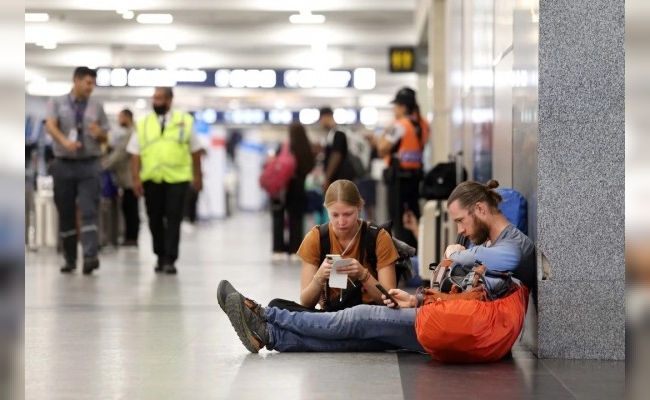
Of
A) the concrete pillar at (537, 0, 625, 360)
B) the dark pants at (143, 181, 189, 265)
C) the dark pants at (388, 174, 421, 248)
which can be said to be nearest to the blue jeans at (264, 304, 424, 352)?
the concrete pillar at (537, 0, 625, 360)

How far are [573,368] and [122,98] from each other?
36514 mm

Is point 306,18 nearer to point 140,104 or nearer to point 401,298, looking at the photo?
point 401,298

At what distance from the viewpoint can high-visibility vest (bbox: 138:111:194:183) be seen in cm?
1280

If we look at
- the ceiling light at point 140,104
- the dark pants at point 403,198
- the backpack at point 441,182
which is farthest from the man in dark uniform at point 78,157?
the ceiling light at point 140,104

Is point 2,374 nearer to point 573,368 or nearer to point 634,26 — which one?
point 634,26

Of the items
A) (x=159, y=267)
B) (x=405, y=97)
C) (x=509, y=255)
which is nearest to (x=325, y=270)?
(x=509, y=255)

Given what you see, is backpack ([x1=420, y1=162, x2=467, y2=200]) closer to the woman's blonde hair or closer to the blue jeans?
the woman's blonde hair

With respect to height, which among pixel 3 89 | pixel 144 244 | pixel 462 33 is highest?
pixel 462 33

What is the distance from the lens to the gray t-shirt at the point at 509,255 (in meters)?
6.47

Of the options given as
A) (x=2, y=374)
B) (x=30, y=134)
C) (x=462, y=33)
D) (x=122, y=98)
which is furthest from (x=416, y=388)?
(x=122, y=98)

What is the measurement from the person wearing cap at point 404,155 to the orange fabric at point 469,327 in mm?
7175

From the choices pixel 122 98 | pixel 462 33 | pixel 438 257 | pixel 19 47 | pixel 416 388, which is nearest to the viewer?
pixel 19 47

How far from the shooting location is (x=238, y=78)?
1024 inches

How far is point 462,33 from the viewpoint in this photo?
13219 mm
